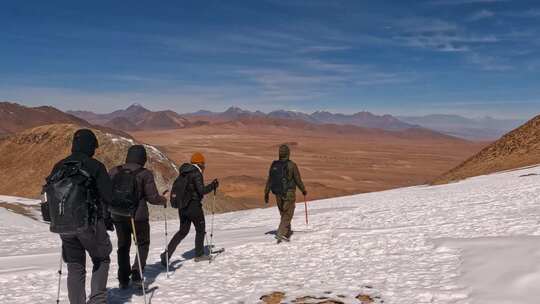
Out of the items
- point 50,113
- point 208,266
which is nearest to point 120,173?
point 208,266

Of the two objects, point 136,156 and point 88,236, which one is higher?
point 136,156

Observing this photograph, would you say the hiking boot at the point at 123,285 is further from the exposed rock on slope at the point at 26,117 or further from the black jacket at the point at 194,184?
the exposed rock on slope at the point at 26,117

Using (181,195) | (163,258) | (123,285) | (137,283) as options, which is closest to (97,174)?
(137,283)

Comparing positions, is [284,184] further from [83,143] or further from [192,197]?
[83,143]

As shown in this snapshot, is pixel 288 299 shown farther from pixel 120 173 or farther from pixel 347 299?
pixel 120 173

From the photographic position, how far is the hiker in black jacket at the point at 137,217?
25.0 ft

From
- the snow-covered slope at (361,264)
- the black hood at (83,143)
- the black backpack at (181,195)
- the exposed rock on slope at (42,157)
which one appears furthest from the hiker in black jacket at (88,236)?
the exposed rock on slope at (42,157)

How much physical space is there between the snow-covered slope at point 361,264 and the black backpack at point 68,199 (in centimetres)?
236

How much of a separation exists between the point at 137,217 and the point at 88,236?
1919 millimetres

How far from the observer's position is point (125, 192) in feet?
24.1

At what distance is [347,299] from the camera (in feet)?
23.4

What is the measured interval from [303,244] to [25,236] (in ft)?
32.9

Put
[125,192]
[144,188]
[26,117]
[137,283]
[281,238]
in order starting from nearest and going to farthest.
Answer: [125,192] → [144,188] → [137,283] → [281,238] → [26,117]

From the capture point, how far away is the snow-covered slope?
724cm
